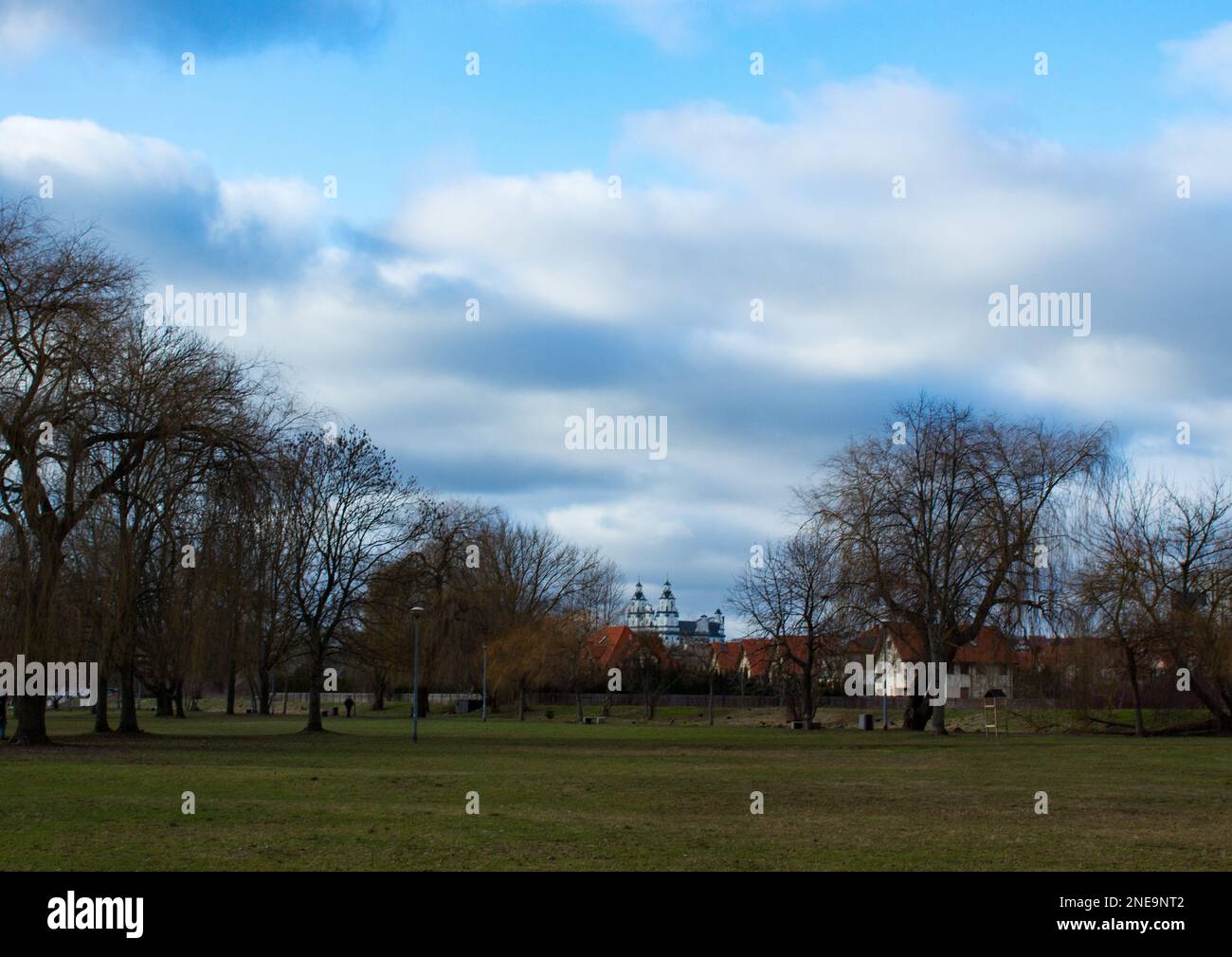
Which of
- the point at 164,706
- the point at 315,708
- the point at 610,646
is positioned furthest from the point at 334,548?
the point at 610,646

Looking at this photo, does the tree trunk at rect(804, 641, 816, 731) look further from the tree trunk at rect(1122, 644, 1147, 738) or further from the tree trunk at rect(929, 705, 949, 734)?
the tree trunk at rect(1122, 644, 1147, 738)

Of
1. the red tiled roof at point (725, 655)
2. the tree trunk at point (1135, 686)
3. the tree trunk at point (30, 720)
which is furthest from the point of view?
the red tiled roof at point (725, 655)

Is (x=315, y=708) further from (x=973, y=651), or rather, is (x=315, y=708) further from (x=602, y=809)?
(x=602, y=809)

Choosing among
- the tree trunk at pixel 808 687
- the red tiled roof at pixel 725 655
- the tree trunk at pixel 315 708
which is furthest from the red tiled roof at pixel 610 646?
the tree trunk at pixel 315 708

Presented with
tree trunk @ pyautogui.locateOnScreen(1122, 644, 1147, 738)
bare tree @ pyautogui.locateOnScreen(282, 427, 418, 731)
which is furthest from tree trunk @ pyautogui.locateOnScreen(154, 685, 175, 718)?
tree trunk @ pyautogui.locateOnScreen(1122, 644, 1147, 738)

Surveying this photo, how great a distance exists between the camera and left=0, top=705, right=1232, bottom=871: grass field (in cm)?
1312

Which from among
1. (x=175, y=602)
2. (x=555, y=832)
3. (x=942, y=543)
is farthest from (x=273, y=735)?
(x=555, y=832)

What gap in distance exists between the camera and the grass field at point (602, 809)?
43.1ft

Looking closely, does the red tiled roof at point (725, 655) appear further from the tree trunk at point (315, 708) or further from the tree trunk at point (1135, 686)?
the tree trunk at point (315, 708)

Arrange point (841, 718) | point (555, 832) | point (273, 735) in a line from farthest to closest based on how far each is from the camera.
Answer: point (841, 718)
point (273, 735)
point (555, 832)

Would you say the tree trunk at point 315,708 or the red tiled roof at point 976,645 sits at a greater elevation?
the red tiled roof at point 976,645
